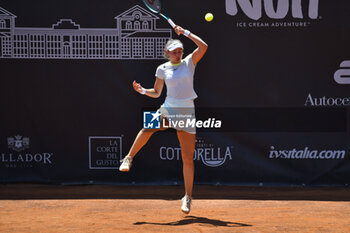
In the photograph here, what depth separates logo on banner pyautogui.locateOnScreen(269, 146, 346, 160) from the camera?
21.6 ft

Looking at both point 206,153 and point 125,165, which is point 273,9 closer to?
point 206,153

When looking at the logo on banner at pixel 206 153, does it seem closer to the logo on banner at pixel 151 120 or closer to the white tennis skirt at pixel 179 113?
the logo on banner at pixel 151 120

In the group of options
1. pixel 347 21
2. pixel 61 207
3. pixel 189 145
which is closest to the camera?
pixel 189 145

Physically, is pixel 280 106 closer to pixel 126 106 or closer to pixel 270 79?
pixel 270 79

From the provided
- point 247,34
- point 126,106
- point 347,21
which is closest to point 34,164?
point 126,106

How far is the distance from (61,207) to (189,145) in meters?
1.69

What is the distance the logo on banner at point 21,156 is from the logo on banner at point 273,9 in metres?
3.06

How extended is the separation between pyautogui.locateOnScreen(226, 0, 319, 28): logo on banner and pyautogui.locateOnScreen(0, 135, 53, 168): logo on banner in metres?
3.06

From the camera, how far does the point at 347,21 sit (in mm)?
6441

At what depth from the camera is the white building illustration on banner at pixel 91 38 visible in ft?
21.3

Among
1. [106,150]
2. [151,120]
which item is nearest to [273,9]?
[151,120]

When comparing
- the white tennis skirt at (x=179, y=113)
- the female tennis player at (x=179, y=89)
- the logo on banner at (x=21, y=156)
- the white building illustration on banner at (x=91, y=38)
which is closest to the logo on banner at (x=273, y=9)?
the white building illustration on banner at (x=91, y=38)

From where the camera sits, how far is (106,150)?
6652 millimetres

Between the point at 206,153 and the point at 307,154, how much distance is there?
1305 millimetres
